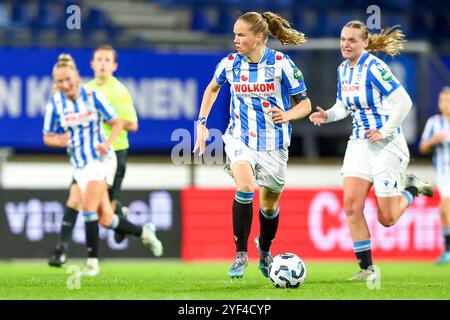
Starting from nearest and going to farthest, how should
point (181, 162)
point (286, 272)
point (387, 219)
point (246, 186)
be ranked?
point (286, 272) < point (246, 186) < point (387, 219) < point (181, 162)

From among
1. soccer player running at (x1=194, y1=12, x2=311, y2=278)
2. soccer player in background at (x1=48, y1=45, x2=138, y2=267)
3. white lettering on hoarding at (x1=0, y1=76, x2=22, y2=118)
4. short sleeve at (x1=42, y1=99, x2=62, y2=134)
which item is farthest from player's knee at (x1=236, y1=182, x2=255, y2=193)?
white lettering on hoarding at (x1=0, y1=76, x2=22, y2=118)

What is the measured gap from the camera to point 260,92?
A: 27.0ft

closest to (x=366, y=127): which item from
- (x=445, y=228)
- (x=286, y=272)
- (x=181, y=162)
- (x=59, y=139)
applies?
(x=286, y=272)

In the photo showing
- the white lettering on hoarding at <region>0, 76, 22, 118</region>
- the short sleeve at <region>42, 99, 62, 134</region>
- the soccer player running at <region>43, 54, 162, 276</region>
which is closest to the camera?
the soccer player running at <region>43, 54, 162, 276</region>

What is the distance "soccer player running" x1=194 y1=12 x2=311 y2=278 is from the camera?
8.13 m

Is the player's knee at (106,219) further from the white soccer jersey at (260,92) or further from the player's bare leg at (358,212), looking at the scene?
the player's bare leg at (358,212)

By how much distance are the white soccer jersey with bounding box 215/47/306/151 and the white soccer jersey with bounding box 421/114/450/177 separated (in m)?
5.82

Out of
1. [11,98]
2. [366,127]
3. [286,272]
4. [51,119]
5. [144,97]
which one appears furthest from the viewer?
[144,97]

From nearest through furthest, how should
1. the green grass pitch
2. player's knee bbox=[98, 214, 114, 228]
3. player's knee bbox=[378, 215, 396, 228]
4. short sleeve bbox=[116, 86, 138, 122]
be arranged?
the green grass pitch, player's knee bbox=[378, 215, 396, 228], player's knee bbox=[98, 214, 114, 228], short sleeve bbox=[116, 86, 138, 122]

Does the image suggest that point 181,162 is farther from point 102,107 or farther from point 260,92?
point 260,92

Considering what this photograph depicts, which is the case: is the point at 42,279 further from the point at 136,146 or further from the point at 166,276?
the point at 136,146

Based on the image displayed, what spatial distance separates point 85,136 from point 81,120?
0.14 m

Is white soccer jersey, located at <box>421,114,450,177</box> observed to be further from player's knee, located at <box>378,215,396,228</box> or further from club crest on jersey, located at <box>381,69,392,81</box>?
club crest on jersey, located at <box>381,69,392,81</box>

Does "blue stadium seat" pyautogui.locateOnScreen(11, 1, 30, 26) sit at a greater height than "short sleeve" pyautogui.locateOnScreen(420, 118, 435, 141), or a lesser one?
greater
